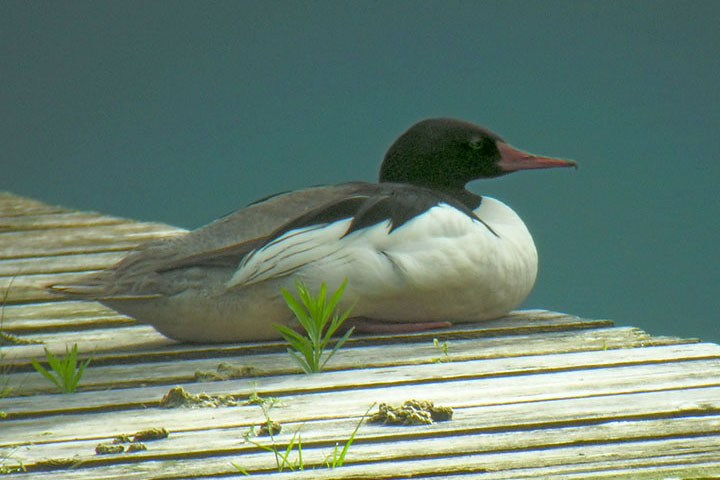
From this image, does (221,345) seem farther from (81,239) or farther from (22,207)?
(22,207)

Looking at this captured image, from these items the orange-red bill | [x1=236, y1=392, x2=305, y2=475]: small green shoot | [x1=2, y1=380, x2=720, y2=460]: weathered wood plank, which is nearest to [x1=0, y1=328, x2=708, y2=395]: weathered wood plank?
[x1=2, y1=380, x2=720, y2=460]: weathered wood plank

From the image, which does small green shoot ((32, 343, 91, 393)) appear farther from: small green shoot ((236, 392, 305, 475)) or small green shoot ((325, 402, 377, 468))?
small green shoot ((325, 402, 377, 468))

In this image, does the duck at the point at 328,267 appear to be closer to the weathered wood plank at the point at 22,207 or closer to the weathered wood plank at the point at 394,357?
the weathered wood plank at the point at 394,357

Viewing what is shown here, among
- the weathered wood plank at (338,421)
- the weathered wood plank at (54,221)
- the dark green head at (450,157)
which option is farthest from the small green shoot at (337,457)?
the weathered wood plank at (54,221)

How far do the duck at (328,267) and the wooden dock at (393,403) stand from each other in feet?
0.34

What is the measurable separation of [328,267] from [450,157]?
94 centimetres

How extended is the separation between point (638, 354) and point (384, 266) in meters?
→ 0.89

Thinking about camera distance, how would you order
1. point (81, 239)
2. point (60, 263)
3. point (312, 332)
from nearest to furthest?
point (312, 332)
point (60, 263)
point (81, 239)

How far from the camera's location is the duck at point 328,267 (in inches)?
149

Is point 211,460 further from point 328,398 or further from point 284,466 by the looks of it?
point 328,398

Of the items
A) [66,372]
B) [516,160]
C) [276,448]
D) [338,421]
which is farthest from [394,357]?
[516,160]

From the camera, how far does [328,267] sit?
387 cm

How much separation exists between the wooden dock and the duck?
0.10m

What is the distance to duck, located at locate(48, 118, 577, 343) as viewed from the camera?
379 centimetres
